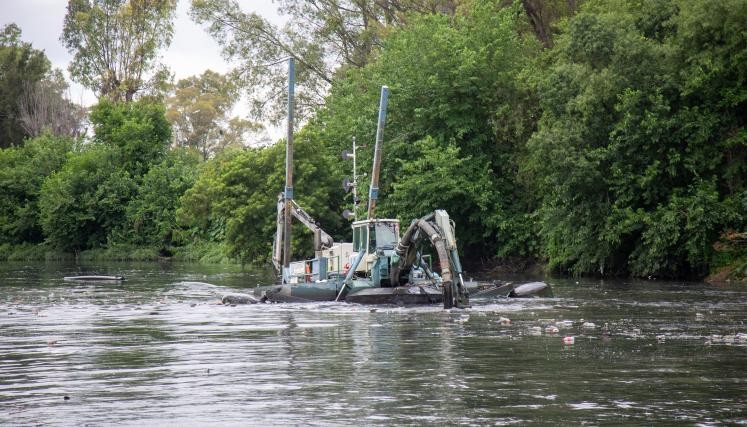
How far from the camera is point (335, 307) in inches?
1411

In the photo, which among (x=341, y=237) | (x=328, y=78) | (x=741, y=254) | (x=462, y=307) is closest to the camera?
(x=462, y=307)

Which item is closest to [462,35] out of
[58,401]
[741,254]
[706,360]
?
[741,254]

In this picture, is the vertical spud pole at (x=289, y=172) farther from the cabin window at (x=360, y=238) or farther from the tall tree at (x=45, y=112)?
the tall tree at (x=45, y=112)

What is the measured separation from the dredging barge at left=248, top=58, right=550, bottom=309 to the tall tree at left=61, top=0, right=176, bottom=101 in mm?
76116

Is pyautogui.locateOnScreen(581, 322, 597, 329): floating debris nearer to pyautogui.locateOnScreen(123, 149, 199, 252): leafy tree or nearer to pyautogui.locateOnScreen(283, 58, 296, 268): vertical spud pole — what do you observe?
pyautogui.locateOnScreen(283, 58, 296, 268): vertical spud pole

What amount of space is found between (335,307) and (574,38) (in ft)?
72.4

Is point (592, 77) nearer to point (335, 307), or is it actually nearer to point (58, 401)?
point (335, 307)

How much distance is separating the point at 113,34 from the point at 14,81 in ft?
81.3

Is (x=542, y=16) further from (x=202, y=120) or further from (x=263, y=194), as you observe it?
(x=202, y=120)

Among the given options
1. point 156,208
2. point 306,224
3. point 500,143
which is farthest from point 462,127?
point 156,208

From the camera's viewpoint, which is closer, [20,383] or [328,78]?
[20,383]

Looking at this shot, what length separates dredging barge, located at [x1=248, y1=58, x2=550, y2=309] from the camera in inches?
1340

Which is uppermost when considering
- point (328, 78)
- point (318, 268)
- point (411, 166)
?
point (328, 78)

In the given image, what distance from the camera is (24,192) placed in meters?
112
